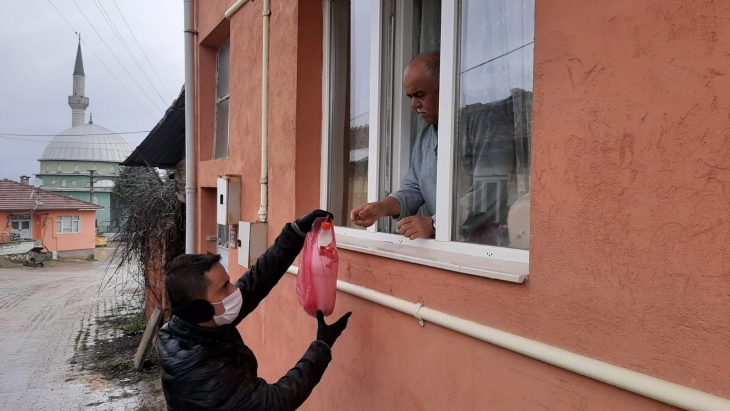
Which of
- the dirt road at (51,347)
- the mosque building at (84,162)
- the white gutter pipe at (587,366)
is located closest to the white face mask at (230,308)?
the white gutter pipe at (587,366)

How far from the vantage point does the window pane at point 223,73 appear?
6468 mm

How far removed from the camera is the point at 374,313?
8.46 feet

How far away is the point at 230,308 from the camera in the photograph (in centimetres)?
246

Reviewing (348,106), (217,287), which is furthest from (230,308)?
(348,106)

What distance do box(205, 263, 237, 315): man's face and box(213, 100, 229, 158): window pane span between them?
14.5 feet

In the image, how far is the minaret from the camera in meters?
71.2

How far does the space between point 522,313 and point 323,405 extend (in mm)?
1812

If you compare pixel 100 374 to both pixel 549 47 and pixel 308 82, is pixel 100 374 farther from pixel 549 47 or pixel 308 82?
pixel 549 47

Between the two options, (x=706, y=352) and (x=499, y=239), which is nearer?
(x=706, y=352)

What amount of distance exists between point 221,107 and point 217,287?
4751 mm

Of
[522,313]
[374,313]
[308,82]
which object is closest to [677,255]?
[522,313]

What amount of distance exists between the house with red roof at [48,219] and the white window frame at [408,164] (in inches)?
1421

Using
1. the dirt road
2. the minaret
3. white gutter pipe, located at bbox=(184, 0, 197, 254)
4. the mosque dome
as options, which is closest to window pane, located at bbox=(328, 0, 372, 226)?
white gutter pipe, located at bbox=(184, 0, 197, 254)

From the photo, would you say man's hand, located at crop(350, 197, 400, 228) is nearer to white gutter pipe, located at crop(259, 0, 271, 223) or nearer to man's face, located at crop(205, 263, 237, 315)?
man's face, located at crop(205, 263, 237, 315)
